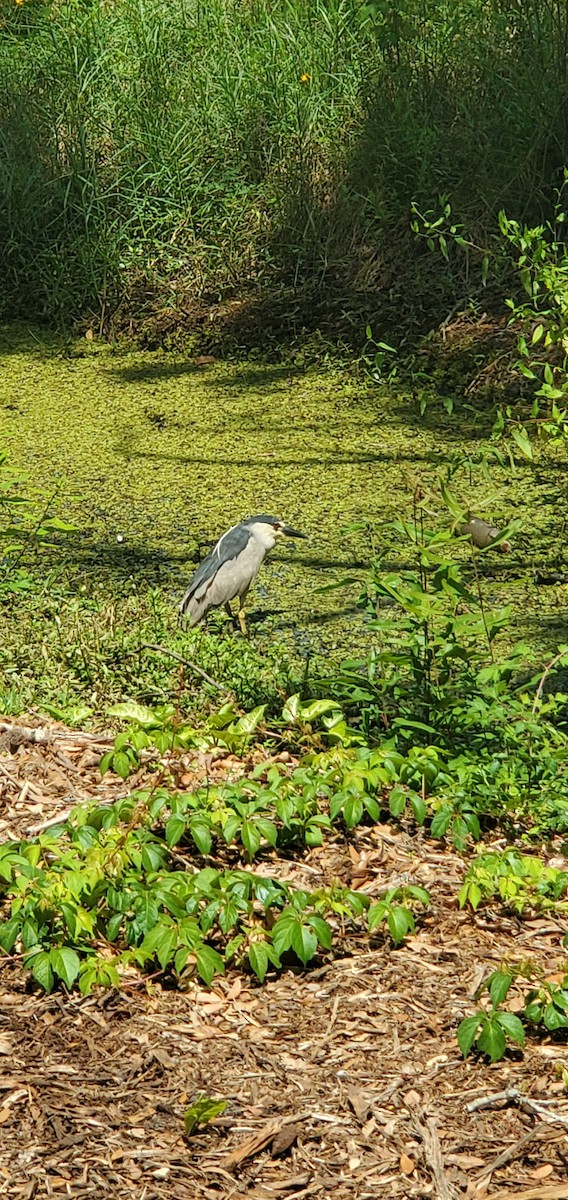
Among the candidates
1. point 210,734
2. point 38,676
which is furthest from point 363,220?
point 210,734

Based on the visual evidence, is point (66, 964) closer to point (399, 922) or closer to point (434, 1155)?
point (399, 922)

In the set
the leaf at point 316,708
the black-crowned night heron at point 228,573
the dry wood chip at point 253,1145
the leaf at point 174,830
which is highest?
the leaf at point 174,830

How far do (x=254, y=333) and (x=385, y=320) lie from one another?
0.57 m

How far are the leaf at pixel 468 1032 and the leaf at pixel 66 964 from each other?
588mm

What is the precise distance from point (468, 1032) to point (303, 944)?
312 mm

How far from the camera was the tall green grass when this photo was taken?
5.98m

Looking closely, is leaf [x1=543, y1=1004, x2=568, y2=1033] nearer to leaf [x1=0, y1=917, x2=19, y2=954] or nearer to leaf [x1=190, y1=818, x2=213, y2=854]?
leaf [x1=190, y1=818, x2=213, y2=854]

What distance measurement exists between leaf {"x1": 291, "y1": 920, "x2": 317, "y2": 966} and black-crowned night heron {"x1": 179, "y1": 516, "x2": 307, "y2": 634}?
64.4 inches

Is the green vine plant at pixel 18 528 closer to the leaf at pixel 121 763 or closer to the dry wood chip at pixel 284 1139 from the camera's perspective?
the leaf at pixel 121 763

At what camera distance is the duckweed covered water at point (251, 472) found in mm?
4188

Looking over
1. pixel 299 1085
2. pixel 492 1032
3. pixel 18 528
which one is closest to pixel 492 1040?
pixel 492 1032

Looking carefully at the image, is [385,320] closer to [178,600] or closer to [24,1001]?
[178,600]

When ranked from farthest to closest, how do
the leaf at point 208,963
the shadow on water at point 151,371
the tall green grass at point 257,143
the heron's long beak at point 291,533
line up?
the tall green grass at point 257,143 → the shadow on water at point 151,371 → the heron's long beak at point 291,533 → the leaf at point 208,963

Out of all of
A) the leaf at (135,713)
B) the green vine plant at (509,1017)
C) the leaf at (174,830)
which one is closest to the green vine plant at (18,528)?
the leaf at (135,713)
